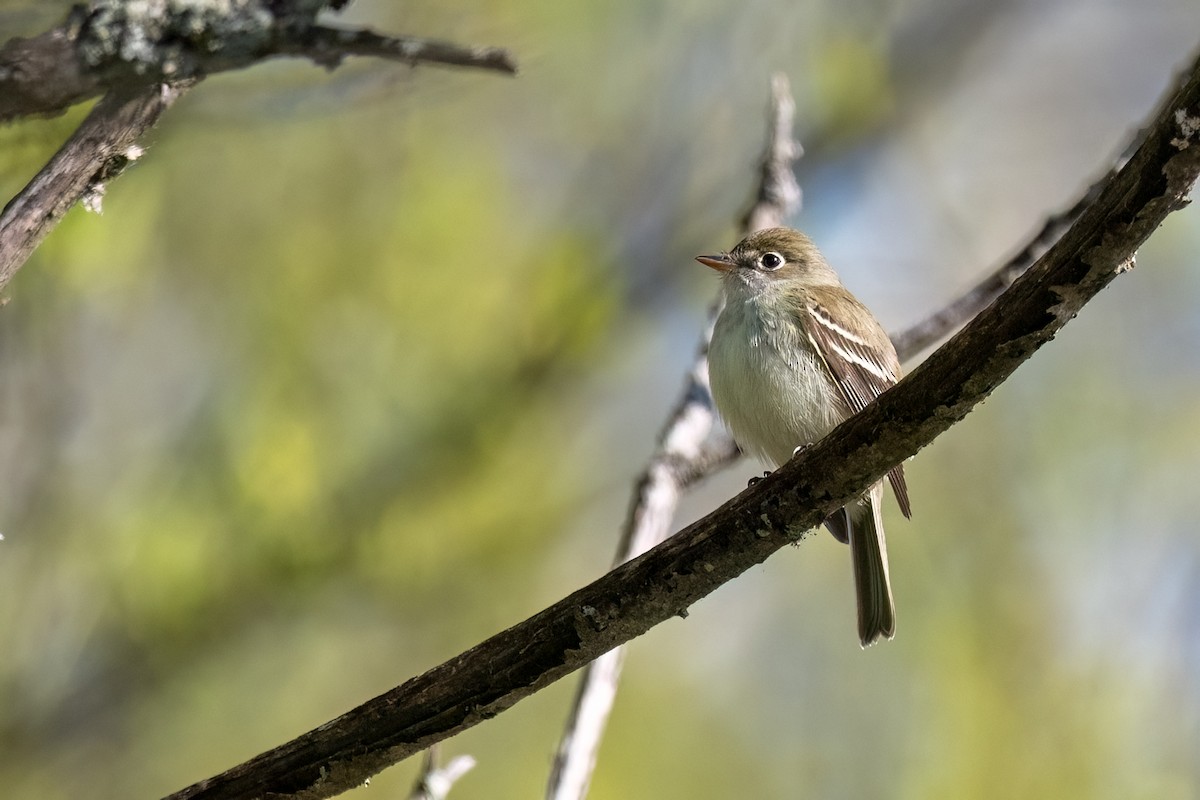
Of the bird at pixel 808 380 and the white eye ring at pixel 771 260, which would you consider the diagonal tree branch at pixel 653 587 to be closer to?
the bird at pixel 808 380

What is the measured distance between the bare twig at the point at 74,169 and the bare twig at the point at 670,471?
80.9 inches

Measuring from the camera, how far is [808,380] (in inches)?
197

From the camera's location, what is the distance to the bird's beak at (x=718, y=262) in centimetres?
568

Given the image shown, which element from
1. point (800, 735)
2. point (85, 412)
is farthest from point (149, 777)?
point (800, 735)

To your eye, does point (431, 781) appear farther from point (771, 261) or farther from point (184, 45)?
point (771, 261)

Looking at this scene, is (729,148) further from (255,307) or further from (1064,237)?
(1064,237)

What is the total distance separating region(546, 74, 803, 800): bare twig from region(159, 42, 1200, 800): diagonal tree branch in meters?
A: 0.75

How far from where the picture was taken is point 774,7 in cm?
852

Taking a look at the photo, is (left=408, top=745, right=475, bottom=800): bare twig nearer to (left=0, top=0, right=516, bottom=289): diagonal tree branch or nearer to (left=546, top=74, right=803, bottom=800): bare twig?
(left=546, top=74, right=803, bottom=800): bare twig

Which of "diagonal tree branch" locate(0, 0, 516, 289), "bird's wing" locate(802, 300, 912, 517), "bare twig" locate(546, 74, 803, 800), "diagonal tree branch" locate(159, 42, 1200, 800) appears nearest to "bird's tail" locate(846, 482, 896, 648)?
"bird's wing" locate(802, 300, 912, 517)

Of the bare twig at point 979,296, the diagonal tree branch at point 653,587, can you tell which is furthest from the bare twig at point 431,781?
the bare twig at point 979,296

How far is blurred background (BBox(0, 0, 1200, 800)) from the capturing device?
6.29 m

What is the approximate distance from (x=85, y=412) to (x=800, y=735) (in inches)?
184

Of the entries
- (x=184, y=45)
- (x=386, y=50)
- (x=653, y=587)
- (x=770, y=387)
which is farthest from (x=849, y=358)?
(x=184, y=45)
